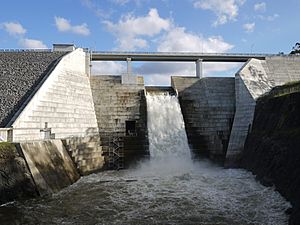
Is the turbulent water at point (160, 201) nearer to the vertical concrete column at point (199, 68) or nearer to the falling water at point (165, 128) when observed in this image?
the falling water at point (165, 128)

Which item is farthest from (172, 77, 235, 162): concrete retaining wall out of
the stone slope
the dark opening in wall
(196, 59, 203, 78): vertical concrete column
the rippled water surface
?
the stone slope

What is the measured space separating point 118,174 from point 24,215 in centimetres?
718

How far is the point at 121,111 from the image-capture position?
19.7 meters

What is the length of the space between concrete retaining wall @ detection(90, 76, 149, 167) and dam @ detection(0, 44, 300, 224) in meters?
0.06

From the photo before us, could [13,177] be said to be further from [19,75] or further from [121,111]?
[121,111]

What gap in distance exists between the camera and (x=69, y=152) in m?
15.4

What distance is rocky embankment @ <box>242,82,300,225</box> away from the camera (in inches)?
416

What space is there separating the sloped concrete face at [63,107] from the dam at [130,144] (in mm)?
59

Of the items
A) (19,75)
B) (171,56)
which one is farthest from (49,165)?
(171,56)

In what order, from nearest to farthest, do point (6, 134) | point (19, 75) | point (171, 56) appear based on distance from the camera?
1. point (6, 134)
2. point (19, 75)
3. point (171, 56)

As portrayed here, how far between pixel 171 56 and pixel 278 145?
12948mm

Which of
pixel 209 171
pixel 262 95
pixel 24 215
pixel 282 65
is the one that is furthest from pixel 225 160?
pixel 24 215

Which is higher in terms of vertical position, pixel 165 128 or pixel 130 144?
pixel 165 128

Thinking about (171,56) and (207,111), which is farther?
(171,56)
